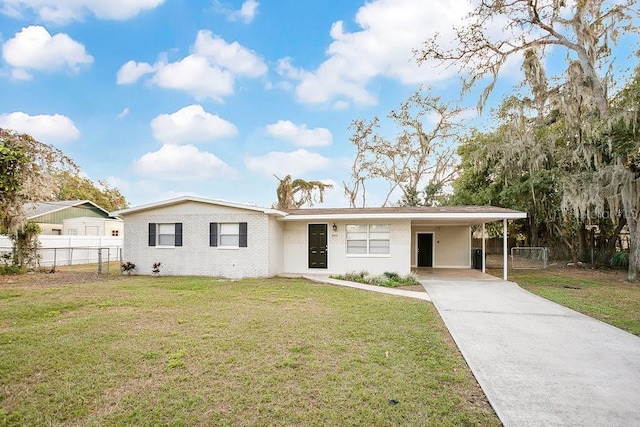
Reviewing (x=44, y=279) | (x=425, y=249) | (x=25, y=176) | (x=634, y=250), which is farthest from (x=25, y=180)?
(x=634, y=250)

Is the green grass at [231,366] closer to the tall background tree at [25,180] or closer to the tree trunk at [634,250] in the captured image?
→ the tall background tree at [25,180]

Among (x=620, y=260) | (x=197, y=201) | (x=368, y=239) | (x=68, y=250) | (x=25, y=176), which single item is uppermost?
(x=25, y=176)

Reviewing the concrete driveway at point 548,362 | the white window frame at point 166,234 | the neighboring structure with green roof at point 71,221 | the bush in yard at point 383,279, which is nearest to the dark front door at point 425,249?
the bush in yard at point 383,279

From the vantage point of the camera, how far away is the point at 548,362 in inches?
167

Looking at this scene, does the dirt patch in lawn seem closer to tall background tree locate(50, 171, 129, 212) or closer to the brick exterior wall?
the brick exterior wall

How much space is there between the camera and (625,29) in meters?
12.2

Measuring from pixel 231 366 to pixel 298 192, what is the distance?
20542 millimetres

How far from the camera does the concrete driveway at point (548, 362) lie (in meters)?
3.07

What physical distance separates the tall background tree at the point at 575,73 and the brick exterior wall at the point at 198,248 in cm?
1009

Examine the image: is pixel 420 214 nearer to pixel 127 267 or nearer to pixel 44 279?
pixel 127 267

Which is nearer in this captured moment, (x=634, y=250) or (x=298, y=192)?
(x=634, y=250)

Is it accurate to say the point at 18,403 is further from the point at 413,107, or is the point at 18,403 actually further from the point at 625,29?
the point at 413,107

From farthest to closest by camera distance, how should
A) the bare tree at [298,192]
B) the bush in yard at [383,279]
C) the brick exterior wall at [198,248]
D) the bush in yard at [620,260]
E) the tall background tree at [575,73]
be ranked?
1. the bare tree at [298,192]
2. the bush in yard at [620,260]
3. the brick exterior wall at [198,248]
4. the tall background tree at [575,73]
5. the bush in yard at [383,279]

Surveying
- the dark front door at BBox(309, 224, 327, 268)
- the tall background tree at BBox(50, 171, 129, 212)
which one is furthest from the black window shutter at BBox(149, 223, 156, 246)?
the tall background tree at BBox(50, 171, 129, 212)
